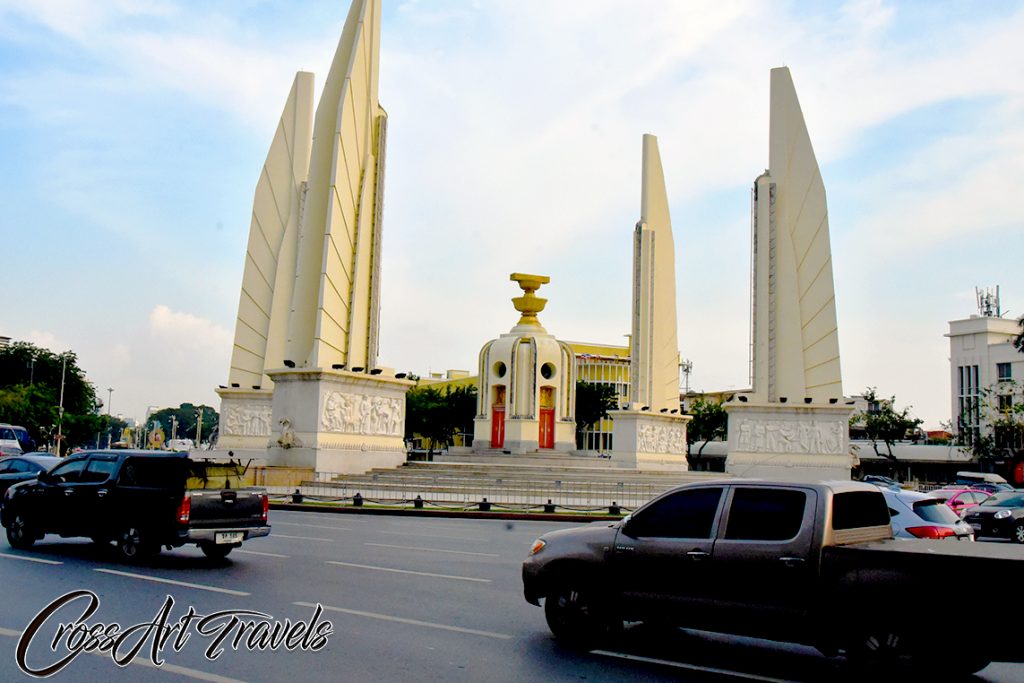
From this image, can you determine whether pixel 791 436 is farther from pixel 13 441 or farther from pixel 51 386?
pixel 51 386

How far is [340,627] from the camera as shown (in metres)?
8.12

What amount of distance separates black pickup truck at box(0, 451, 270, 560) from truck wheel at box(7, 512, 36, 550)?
0.05 feet

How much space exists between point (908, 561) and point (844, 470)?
95.6ft

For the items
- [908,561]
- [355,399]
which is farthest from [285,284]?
[908,561]

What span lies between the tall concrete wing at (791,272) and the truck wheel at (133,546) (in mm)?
27490

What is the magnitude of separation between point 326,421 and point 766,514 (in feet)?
77.4

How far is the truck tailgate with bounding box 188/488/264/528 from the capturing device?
38.7 ft

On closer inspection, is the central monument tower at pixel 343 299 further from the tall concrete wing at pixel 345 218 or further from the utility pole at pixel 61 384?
the utility pole at pixel 61 384

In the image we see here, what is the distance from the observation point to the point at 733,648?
782 centimetres

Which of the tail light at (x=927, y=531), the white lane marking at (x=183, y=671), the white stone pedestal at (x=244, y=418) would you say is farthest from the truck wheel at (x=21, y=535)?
the white stone pedestal at (x=244, y=418)

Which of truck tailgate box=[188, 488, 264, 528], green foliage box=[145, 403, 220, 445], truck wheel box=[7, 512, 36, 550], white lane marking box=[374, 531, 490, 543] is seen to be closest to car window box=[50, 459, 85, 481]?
truck wheel box=[7, 512, 36, 550]

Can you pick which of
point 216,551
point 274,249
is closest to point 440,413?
point 274,249

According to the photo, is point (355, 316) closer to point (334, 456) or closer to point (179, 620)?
point (334, 456)

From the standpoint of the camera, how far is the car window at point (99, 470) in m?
12.7
